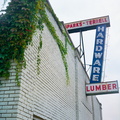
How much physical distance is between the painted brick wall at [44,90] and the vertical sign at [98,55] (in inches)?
111

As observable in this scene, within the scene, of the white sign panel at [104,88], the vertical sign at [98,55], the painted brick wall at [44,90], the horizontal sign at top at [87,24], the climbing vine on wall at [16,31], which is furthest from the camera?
the horizontal sign at top at [87,24]

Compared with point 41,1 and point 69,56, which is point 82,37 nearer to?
point 69,56

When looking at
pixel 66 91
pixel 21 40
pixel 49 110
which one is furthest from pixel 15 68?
pixel 66 91

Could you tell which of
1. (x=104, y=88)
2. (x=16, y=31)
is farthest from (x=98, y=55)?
(x=16, y=31)

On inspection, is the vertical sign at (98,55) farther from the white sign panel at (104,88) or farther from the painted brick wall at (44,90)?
the painted brick wall at (44,90)

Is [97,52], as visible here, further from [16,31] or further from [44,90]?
[16,31]

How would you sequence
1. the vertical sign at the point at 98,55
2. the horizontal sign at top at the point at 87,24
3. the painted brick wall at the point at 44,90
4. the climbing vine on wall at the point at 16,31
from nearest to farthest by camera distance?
the painted brick wall at the point at 44,90, the climbing vine on wall at the point at 16,31, the vertical sign at the point at 98,55, the horizontal sign at top at the point at 87,24

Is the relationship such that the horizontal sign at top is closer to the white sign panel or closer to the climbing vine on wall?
the white sign panel

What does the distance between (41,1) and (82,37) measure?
28.1 feet

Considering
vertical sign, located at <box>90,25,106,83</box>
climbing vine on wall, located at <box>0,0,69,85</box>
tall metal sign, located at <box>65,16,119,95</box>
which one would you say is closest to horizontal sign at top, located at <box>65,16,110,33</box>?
tall metal sign, located at <box>65,16,119,95</box>

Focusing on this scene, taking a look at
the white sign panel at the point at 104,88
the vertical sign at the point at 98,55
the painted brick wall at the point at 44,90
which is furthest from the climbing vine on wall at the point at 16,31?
the vertical sign at the point at 98,55

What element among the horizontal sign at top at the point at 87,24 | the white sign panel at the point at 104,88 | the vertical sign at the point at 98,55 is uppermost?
the horizontal sign at top at the point at 87,24

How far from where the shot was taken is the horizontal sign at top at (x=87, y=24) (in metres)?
14.0

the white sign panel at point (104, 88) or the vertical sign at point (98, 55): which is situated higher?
the vertical sign at point (98, 55)
